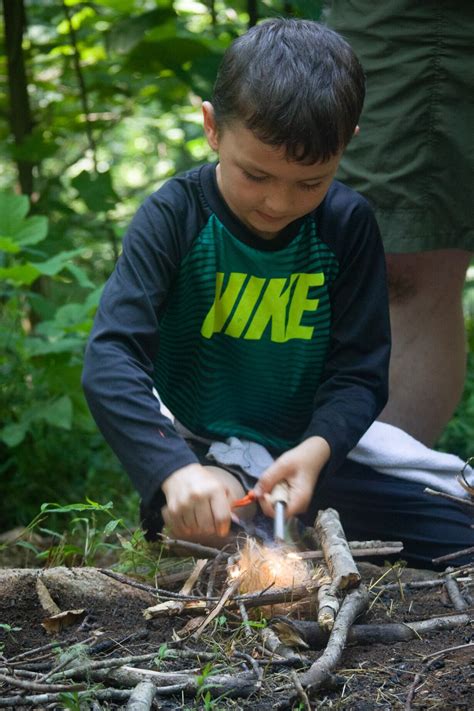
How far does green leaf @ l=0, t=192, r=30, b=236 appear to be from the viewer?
3.78 meters

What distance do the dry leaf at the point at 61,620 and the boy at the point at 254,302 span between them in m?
0.31

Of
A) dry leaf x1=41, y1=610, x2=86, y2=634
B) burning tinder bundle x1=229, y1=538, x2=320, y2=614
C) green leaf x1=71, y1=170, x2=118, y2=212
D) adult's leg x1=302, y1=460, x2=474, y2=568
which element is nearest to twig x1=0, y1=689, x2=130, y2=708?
dry leaf x1=41, y1=610, x2=86, y2=634

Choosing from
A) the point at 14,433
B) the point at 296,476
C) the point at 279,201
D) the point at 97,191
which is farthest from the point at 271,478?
the point at 97,191

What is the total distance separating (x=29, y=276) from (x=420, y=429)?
57.2 inches

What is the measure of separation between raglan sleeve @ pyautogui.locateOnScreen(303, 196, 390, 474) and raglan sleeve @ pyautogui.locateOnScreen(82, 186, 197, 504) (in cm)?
48

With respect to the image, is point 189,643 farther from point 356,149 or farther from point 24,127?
point 24,127

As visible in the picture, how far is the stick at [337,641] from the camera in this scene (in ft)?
5.79

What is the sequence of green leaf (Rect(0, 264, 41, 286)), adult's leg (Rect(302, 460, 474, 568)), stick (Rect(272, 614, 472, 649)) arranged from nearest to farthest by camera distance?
stick (Rect(272, 614, 472, 649)), adult's leg (Rect(302, 460, 474, 568)), green leaf (Rect(0, 264, 41, 286))

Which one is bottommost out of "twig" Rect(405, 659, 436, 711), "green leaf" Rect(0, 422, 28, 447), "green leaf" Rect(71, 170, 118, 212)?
"green leaf" Rect(0, 422, 28, 447)

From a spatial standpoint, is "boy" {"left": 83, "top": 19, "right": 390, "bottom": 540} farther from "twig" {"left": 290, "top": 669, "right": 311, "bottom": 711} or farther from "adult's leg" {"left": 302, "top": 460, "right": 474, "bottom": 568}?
"twig" {"left": 290, "top": 669, "right": 311, "bottom": 711}

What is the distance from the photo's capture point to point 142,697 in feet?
5.49

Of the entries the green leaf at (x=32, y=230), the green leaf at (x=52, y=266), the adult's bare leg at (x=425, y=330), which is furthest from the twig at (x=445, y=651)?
the green leaf at (x=32, y=230)

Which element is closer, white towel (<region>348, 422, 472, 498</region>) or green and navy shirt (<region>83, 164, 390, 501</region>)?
green and navy shirt (<region>83, 164, 390, 501</region>)

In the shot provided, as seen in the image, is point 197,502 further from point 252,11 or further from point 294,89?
point 252,11
